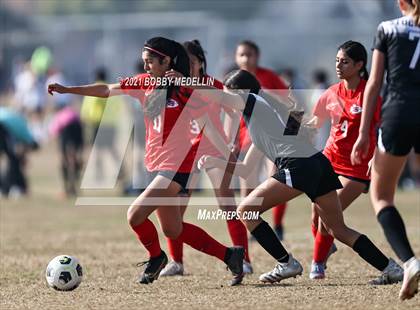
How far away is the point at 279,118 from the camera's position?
8031 millimetres

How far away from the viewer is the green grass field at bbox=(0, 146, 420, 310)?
287 inches

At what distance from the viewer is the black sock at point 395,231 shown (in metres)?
6.57

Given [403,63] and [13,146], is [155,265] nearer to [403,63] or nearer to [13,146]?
[403,63]

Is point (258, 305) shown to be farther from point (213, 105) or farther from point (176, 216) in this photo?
point (213, 105)

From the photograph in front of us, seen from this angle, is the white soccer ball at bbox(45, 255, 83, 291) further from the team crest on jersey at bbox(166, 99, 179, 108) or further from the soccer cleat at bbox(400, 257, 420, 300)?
the soccer cleat at bbox(400, 257, 420, 300)

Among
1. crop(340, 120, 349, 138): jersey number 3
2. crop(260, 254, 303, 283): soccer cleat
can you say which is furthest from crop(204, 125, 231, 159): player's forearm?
crop(260, 254, 303, 283): soccer cleat

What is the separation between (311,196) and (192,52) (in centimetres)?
208

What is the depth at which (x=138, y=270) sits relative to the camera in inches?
377

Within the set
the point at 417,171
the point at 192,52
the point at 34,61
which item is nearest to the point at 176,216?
the point at 192,52

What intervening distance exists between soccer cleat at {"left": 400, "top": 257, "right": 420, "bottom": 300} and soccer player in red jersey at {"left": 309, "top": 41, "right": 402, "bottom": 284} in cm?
205

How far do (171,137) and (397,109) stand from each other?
233 cm

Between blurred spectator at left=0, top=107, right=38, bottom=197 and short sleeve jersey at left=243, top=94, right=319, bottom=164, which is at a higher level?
short sleeve jersey at left=243, top=94, right=319, bottom=164

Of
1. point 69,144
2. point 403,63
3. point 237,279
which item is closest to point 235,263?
point 237,279

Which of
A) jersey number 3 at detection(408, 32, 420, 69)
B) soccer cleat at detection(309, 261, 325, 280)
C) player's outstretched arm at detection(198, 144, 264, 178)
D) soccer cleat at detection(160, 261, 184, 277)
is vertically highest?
jersey number 3 at detection(408, 32, 420, 69)
